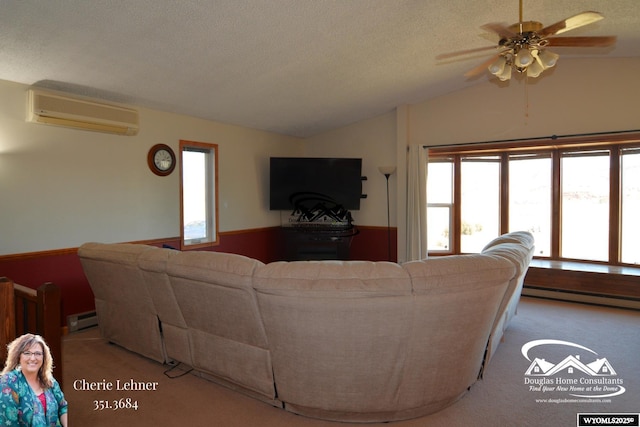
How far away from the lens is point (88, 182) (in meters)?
3.86

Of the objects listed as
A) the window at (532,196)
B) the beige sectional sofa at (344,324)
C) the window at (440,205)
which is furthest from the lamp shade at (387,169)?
the beige sectional sofa at (344,324)

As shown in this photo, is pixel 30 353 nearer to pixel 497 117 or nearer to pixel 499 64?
pixel 499 64

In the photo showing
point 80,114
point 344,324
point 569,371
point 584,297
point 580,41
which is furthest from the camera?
point 584,297

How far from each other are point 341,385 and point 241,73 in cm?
310

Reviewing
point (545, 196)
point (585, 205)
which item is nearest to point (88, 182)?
point (545, 196)

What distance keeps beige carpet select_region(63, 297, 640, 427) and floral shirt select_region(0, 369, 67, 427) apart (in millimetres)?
1057

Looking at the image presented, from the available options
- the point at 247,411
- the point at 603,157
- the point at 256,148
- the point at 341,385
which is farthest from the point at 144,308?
the point at 603,157

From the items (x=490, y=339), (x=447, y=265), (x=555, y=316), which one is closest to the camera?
(x=447, y=265)

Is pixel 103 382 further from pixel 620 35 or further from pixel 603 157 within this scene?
pixel 603 157

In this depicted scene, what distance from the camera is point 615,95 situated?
4.48 m

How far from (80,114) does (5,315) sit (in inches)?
105

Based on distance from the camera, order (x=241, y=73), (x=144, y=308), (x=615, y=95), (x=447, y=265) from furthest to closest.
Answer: (x=615, y=95) → (x=241, y=73) → (x=144, y=308) → (x=447, y=265)

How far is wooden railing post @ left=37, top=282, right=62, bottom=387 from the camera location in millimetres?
1609

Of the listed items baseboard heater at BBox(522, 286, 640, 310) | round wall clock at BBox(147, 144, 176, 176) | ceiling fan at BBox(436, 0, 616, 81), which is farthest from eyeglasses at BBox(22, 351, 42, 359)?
baseboard heater at BBox(522, 286, 640, 310)
